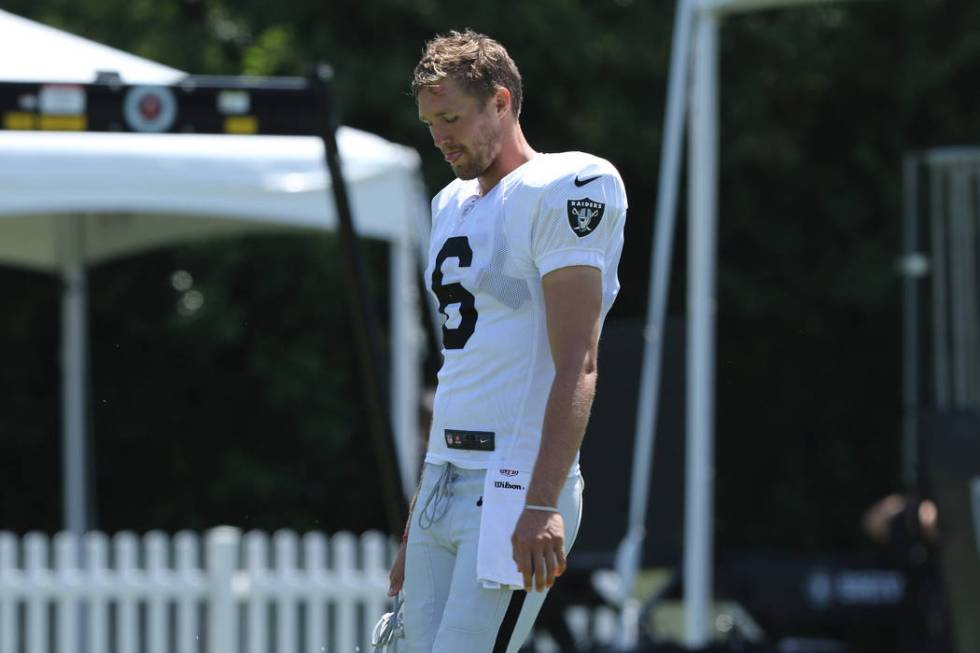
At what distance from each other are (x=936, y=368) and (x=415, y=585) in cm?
477

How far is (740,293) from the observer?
1216 cm

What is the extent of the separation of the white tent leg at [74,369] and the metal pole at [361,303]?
3.50 meters

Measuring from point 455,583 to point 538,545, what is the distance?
0.76 ft

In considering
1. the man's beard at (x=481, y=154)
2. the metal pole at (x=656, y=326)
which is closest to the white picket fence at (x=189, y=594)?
the metal pole at (x=656, y=326)

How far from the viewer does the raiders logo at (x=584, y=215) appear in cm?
274

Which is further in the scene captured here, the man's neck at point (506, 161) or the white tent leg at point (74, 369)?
the white tent leg at point (74, 369)

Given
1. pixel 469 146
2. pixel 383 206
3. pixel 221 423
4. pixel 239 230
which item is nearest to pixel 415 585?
pixel 469 146

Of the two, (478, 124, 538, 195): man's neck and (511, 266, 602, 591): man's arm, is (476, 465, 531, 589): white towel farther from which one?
(478, 124, 538, 195): man's neck

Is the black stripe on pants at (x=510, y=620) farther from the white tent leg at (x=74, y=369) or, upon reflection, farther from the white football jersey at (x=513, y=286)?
the white tent leg at (x=74, y=369)

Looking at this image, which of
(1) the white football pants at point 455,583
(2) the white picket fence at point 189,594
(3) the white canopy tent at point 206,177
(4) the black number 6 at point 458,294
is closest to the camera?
(1) the white football pants at point 455,583

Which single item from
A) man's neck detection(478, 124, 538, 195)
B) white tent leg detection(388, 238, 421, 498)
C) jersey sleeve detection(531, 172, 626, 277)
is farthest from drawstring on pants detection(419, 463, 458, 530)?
white tent leg detection(388, 238, 421, 498)

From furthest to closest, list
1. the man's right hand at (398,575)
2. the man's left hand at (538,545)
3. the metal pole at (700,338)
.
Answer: the metal pole at (700,338) → the man's right hand at (398,575) → the man's left hand at (538,545)

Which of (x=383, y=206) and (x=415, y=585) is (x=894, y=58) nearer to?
(x=383, y=206)

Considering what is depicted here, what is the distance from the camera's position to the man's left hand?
2674mm
